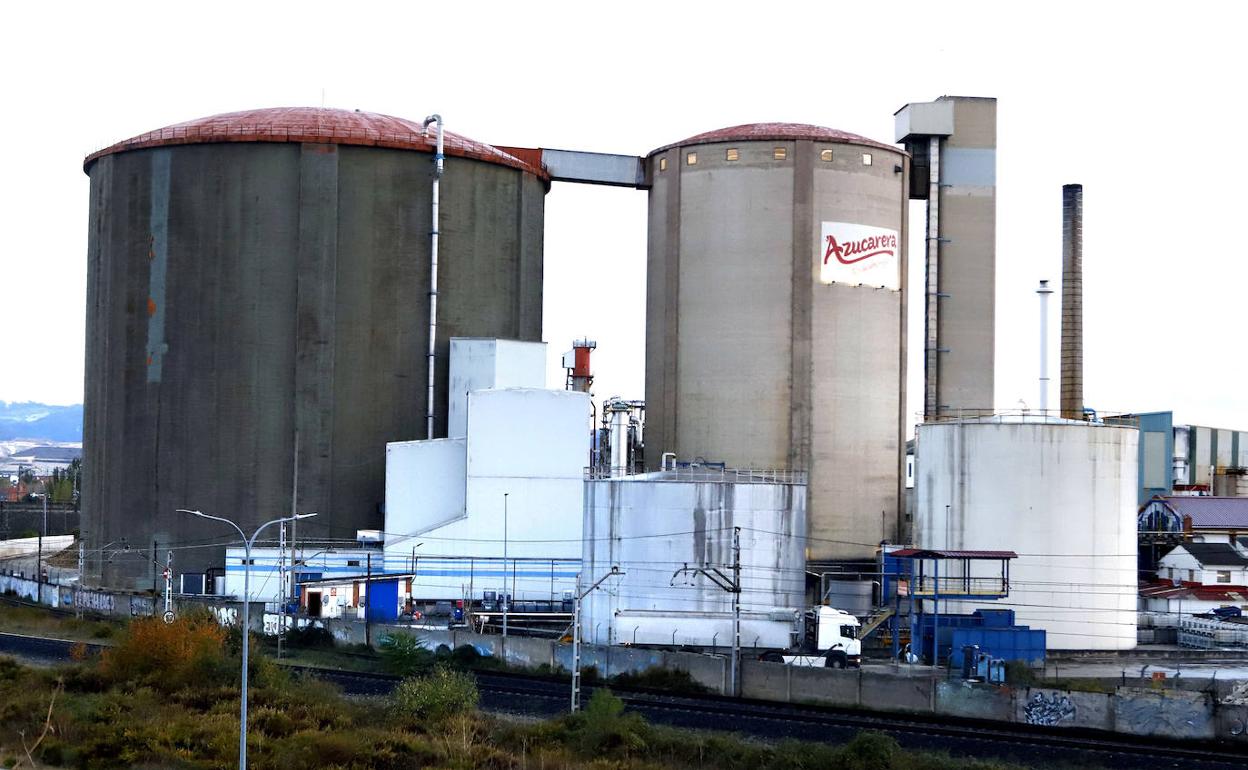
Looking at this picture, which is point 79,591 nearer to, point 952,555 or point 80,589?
point 80,589

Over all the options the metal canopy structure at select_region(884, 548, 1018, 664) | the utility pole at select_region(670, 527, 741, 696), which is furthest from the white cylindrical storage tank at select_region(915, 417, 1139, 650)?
the utility pole at select_region(670, 527, 741, 696)

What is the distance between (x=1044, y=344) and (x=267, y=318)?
3319 cm

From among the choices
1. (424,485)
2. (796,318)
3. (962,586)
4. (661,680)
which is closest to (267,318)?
(424,485)

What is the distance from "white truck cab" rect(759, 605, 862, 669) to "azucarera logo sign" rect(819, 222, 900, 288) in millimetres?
19118

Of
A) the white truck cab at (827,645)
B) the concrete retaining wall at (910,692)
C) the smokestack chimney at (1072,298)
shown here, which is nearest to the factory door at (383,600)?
the concrete retaining wall at (910,692)

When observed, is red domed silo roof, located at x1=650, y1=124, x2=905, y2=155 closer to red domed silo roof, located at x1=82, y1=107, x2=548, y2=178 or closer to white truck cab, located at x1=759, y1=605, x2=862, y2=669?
red domed silo roof, located at x1=82, y1=107, x2=548, y2=178

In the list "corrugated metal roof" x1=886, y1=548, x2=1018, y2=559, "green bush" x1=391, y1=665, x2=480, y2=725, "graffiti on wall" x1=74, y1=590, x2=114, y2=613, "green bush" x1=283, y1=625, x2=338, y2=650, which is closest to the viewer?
"green bush" x1=391, y1=665, x2=480, y2=725

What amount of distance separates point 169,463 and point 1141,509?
49.0 metres

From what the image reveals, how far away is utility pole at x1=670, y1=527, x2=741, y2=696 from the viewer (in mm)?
45406

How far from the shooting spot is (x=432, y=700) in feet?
123

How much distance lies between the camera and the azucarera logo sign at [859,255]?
65.6m

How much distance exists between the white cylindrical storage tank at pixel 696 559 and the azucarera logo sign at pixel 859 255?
53.6 feet

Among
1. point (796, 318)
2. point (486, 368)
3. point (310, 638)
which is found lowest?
point (310, 638)

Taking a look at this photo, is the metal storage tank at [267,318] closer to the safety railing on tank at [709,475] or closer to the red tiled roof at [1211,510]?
the safety railing on tank at [709,475]
